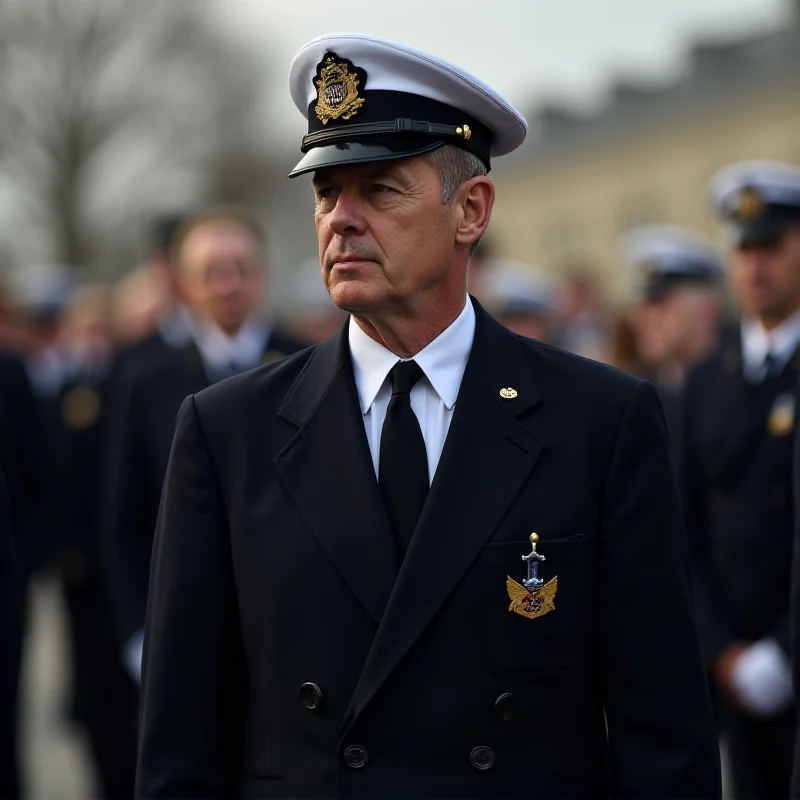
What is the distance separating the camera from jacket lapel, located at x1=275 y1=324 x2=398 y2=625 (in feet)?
9.13

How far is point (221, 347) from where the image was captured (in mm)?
5695

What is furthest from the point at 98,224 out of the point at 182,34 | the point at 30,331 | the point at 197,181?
the point at 30,331

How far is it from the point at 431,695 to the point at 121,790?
4.71 metres

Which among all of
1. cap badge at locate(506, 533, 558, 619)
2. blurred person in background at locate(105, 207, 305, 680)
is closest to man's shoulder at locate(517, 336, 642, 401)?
cap badge at locate(506, 533, 558, 619)

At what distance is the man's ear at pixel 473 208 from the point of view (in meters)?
3.07

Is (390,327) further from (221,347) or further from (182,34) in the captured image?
(182,34)

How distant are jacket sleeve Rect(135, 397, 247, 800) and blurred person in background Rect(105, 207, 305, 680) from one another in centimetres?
268

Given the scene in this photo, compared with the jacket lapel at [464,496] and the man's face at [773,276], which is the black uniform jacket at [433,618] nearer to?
the jacket lapel at [464,496]

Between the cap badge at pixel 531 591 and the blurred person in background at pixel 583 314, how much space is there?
844 cm

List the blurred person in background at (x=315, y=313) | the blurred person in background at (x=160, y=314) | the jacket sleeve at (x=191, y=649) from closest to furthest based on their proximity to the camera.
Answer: the jacket sleeve at (x=191, y=649), the blurred person in background at (x=160, y=314), the blurred person in background at (x=315, y=313)

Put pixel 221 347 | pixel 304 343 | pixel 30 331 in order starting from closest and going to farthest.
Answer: pixel 221 347 < pixel 304 343 < pixel 30 331

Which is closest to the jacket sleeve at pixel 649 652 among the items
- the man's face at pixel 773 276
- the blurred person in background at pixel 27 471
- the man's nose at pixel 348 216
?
the man's nose at pixel 348 216

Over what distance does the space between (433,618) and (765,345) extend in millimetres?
3039

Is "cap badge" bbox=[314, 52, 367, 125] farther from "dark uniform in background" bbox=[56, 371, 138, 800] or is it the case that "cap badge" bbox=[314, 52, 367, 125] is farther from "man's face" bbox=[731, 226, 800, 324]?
"dark uniform in background" bbox=[56, 371, 138, 800]
